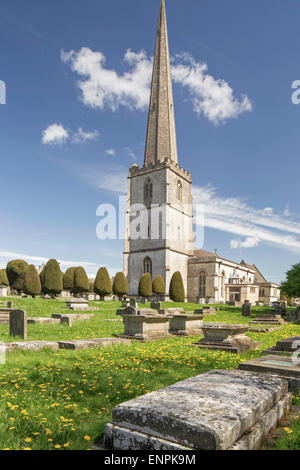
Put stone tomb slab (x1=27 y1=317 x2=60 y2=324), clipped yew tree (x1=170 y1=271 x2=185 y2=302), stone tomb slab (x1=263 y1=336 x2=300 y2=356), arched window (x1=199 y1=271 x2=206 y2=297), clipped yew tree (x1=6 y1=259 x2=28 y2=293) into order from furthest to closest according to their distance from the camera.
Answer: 1. arched window (x1=199 y1=271 x2=206 y2=297)
2. clipped yew tree (x1=6 y1=259 x2=28 y2=293)
3. clipped yew tree (x1=170 y1=271 x2=185 y2=302)
4. stone tomb slab (x1=27 y1=317 x2=60 y2=324)
5. stone tomb slab (x1=263 y1=336 x2=300 y2=356)

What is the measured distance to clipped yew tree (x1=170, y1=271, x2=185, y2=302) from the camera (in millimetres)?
41094

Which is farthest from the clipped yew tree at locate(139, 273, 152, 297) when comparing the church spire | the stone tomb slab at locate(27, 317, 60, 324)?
the stone tomb slab at locate(27, 317, 60, 324)

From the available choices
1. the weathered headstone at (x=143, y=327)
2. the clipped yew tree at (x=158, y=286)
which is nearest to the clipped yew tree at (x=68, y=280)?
the clipped yew tree at (x=158, y=286)

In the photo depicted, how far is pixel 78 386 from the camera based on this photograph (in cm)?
486

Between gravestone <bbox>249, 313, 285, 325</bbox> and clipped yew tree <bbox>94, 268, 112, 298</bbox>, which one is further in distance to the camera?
clipped yew tree <bbox>94, 268, 112, 298</bbox>

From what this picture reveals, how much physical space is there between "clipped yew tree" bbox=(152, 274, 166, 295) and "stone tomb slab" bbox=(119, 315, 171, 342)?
2944 centimetres

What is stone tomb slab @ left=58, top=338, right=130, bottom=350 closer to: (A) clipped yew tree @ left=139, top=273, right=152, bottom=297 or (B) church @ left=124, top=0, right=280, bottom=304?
(A) clipped yew tree @ left=139, top=273, right=152, bottom=297

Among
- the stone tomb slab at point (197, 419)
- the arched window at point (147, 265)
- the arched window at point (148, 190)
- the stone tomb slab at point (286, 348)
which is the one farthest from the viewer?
the arched window at point (148, 190)

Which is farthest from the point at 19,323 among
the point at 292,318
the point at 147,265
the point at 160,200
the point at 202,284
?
the point at 202,284

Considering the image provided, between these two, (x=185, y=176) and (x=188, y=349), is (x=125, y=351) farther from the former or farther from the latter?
(x=185, y=176)

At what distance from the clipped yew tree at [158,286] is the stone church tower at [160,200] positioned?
124 centimetres

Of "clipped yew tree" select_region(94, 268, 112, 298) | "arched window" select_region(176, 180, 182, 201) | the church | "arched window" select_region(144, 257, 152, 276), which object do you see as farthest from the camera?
"arched window" select_region(176, 180, 182, 201)

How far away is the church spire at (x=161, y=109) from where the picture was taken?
47.7m

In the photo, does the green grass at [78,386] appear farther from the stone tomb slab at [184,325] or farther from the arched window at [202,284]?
the arched window at [202,284]
